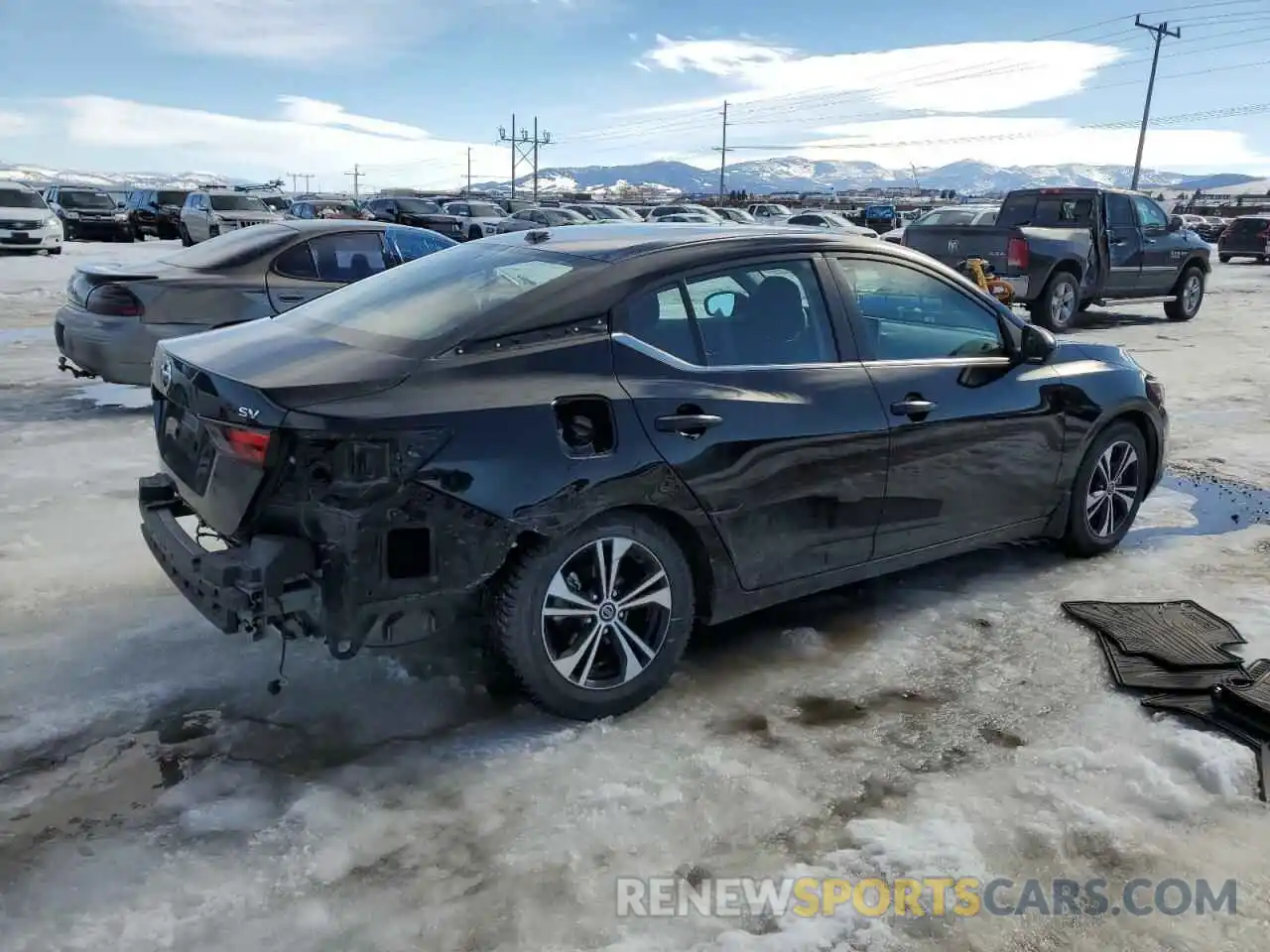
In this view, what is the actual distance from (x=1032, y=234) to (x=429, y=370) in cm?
1231

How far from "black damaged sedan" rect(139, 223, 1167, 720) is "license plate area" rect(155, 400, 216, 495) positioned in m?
0.01

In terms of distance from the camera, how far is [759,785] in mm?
3170

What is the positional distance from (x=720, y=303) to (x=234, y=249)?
5604 millimetres

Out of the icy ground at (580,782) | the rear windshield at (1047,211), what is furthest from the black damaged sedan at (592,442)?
the rear windshield at (1047,211)

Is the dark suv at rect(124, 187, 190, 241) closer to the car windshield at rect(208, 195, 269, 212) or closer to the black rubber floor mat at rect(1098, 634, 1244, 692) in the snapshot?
the car windshield at rect(208, 195, 269, 212)

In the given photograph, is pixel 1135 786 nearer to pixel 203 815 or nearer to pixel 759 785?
pixel 759 785

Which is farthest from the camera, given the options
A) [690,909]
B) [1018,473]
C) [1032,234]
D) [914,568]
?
[1032,234]

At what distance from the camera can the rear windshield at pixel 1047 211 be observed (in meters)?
14.7

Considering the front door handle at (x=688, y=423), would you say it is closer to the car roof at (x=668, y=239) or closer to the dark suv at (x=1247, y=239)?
the car roof at (x=668, y=239)

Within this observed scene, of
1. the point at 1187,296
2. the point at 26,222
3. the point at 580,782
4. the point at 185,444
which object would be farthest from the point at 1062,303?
the point at 26,222

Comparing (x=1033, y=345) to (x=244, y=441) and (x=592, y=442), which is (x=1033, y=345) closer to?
(x=592, y=442)

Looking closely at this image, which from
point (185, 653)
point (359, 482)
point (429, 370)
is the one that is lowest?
point (185, 653)

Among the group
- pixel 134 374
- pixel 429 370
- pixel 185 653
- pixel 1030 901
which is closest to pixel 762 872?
pixel 1030 901

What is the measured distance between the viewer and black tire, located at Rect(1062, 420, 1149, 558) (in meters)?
5.02
